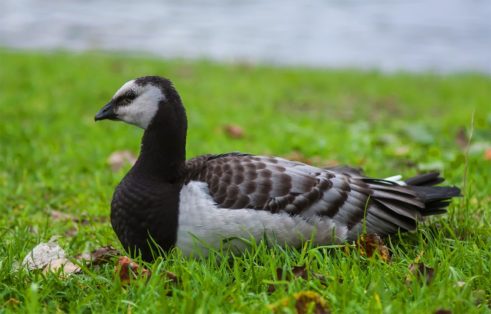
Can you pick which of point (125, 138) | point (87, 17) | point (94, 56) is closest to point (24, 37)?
point (87, 17)

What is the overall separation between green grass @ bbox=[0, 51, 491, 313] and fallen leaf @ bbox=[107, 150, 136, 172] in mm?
76

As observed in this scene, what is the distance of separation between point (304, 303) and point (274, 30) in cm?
1358

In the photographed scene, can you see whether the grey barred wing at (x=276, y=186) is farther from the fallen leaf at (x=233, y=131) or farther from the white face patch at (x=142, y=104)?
the fallen leaf at (x=233, y=131)

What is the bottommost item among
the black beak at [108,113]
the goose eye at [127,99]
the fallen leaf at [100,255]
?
the fallen leaf at [100,255]

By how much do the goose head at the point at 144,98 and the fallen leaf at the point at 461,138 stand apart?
3.98 metres

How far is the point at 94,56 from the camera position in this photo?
1134 centimetres

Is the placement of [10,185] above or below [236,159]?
below

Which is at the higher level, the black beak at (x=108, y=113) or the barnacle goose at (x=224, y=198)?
the black beak at (x=108, y=113)

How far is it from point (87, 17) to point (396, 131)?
10.4m

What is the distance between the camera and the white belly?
3818 mm

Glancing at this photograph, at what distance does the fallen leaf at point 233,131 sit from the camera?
7.59 meters

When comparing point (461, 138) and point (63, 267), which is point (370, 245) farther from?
point (461, 138)

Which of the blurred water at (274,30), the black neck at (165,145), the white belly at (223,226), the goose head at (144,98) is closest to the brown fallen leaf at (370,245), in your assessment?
the white belly at (223,226)

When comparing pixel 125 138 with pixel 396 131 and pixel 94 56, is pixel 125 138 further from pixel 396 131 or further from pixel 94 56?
pixel 94 56
